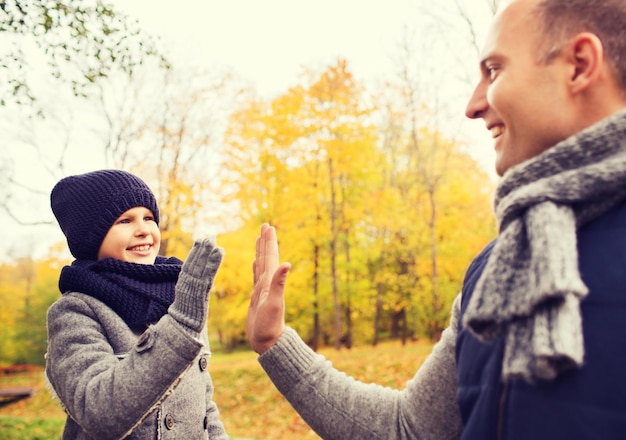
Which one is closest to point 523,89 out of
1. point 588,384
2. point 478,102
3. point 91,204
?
point 478,102

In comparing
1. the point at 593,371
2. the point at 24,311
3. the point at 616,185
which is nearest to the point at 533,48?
→ the point at 616,185

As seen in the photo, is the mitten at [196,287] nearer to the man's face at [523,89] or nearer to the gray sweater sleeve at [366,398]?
the gray sweater sleeve at [366,398]

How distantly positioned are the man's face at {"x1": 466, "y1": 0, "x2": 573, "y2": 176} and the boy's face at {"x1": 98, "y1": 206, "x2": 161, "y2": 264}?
1.72 meters

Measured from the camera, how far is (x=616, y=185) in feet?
3.09

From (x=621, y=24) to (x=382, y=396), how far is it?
48.9 inches

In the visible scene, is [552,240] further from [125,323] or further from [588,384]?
[125,323]

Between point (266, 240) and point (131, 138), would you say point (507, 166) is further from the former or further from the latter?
point (131, 138)

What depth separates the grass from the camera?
373 inches

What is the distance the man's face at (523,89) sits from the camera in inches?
43.9

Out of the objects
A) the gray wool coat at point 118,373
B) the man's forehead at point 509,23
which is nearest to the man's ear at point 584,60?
the man's forehead at point 509,23

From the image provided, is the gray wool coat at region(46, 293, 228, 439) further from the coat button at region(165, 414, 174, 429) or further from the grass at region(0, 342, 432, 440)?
the grass at region(0, 342, 432, 440)

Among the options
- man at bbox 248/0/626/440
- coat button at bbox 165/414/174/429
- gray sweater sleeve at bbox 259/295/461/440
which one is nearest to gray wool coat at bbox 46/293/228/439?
coat button at bbox 165/414/174/429

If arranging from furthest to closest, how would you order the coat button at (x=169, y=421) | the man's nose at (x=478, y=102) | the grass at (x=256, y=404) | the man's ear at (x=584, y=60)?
the grass at (x=256, y=404), the coat button at (x=169, y=421), the man's nose at (x=478, y=102), the man's ear at (x=584, y=60)

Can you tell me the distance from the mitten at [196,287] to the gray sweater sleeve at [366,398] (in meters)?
0.33
